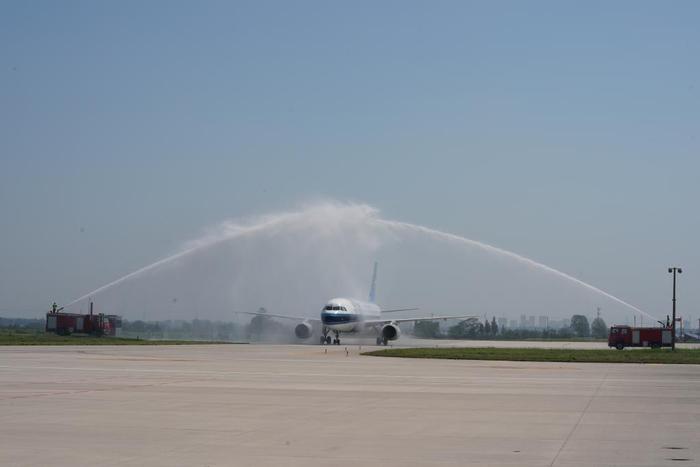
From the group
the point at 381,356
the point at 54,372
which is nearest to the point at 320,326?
the point at 381,356

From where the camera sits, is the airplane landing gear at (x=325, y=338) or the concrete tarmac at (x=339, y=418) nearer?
the concrete tarmac at (x=339, y=418)

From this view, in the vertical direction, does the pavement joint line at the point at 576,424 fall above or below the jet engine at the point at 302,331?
above

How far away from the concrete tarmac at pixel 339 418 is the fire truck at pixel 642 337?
43.2m

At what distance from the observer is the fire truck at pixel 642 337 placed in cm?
7750

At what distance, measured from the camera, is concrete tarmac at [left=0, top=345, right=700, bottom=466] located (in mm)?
14742

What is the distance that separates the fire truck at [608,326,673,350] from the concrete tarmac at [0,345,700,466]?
4322 cm

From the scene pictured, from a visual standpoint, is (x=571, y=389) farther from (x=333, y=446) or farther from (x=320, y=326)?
(x=320, y=326)

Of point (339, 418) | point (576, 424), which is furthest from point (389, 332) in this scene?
point (576, 424)

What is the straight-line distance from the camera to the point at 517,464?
14.0 metres

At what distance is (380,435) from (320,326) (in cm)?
7876

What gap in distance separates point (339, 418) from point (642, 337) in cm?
6335

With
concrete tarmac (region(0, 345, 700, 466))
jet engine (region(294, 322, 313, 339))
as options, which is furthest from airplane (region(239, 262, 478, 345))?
concrete tarmac (region(0, 345, 700, 466))

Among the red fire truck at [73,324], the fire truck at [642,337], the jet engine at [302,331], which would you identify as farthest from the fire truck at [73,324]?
the fire truck at [642,337]

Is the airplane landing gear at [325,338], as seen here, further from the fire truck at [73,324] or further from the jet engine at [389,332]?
the fire truck at [73,324]
